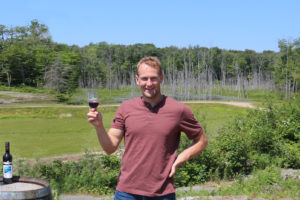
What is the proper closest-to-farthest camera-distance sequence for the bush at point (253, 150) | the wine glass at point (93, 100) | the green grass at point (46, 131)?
the wine glass at point (93, 100)
the bush at point (253, 150)
the green grass at point (46, 131)

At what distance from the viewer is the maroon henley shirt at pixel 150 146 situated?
3.56 metres

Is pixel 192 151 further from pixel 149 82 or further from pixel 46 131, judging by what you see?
pixel 46 131

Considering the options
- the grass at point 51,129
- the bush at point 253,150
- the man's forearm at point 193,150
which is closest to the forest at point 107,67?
the grass at point 51,129

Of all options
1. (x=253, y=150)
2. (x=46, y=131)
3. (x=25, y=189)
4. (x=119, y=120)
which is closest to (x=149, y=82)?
(x=119, y=120)

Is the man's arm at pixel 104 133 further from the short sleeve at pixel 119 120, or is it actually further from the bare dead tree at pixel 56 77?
the bare dead tree at pixel 56 77

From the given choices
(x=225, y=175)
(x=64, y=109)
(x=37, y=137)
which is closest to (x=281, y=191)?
(x=225, y=175)

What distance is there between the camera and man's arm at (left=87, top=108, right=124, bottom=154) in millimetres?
3453

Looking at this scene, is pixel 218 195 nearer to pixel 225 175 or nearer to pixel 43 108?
pixel 225 175

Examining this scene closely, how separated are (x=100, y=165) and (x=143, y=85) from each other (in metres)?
10.8

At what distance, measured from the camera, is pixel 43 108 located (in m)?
41.5

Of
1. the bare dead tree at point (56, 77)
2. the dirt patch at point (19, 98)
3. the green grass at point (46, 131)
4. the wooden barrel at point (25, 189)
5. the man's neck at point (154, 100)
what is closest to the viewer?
the wooden barrel at point (25, 189)

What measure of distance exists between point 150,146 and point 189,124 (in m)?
0.47

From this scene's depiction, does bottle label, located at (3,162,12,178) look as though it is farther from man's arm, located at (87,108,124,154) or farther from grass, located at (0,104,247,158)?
grass, located at (0,104,247,158)

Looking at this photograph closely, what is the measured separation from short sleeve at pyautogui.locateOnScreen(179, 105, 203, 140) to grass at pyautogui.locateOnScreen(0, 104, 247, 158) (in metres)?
10.2
